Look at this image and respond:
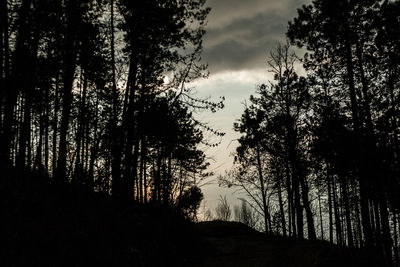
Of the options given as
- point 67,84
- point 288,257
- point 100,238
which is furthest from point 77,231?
point 67,84

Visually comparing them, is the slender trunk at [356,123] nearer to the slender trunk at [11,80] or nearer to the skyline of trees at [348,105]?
the skyline of trees at [348,105]

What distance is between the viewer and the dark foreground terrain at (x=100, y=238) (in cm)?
495

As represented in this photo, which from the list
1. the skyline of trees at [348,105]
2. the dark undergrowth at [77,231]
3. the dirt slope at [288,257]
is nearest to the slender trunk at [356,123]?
the skyline of trees at [348,105]

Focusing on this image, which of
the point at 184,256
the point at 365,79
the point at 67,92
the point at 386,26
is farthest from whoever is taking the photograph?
the point at 365,79

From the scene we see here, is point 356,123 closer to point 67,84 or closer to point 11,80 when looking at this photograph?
point 67,84

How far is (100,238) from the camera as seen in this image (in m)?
6.11

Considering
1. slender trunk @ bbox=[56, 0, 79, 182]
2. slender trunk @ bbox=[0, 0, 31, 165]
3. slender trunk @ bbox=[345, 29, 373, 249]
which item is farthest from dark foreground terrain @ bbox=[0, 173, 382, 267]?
slender trunk @ bbox=[345, 29, 373, 249]

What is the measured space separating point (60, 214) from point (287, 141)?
13884 mm

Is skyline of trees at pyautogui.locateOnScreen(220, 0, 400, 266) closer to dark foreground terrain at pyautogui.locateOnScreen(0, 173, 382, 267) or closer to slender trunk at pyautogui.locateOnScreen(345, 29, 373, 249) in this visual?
A: slender trunk at pyautogui.locateOnScreen(345, 29, 373, 249)

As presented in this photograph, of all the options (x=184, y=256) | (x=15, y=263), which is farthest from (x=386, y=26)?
(x=15, y=263)

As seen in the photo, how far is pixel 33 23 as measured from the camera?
11.0m

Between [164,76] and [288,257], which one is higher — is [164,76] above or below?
above

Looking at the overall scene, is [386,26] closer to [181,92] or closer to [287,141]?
[287,141]

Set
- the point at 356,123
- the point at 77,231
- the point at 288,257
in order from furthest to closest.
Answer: the point at 356,123, the point at 288,257, the point at 77,231
